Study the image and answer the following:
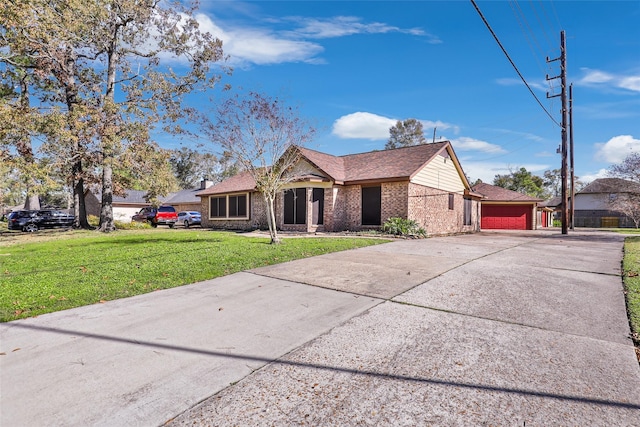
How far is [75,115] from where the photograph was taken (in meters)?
16.7

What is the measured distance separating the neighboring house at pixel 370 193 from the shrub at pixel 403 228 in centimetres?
47

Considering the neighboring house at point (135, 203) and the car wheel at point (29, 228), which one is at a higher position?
the neighboring house at point (135, 203)

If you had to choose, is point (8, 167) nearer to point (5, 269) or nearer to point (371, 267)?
point (5, 269)

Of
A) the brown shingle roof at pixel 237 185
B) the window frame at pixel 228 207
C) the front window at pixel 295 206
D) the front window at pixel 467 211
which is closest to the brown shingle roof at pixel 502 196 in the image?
the front window at pixel 467 211

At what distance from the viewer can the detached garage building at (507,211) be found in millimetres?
29016

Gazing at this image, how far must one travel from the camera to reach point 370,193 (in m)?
17.1

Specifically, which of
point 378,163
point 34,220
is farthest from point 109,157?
point 378,163

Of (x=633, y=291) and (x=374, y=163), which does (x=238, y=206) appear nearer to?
(x=374, y=163)

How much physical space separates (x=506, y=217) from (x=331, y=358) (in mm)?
31820

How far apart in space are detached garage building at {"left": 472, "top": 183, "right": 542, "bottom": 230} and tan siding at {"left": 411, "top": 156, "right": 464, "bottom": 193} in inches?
Answer: 379

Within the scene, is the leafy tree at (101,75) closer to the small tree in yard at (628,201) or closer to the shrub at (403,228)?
the shrub at (403,228)

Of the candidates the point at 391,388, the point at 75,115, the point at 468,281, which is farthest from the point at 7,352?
the point at 75,115

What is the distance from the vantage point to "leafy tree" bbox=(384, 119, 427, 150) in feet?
152

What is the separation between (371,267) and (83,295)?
5495mm
